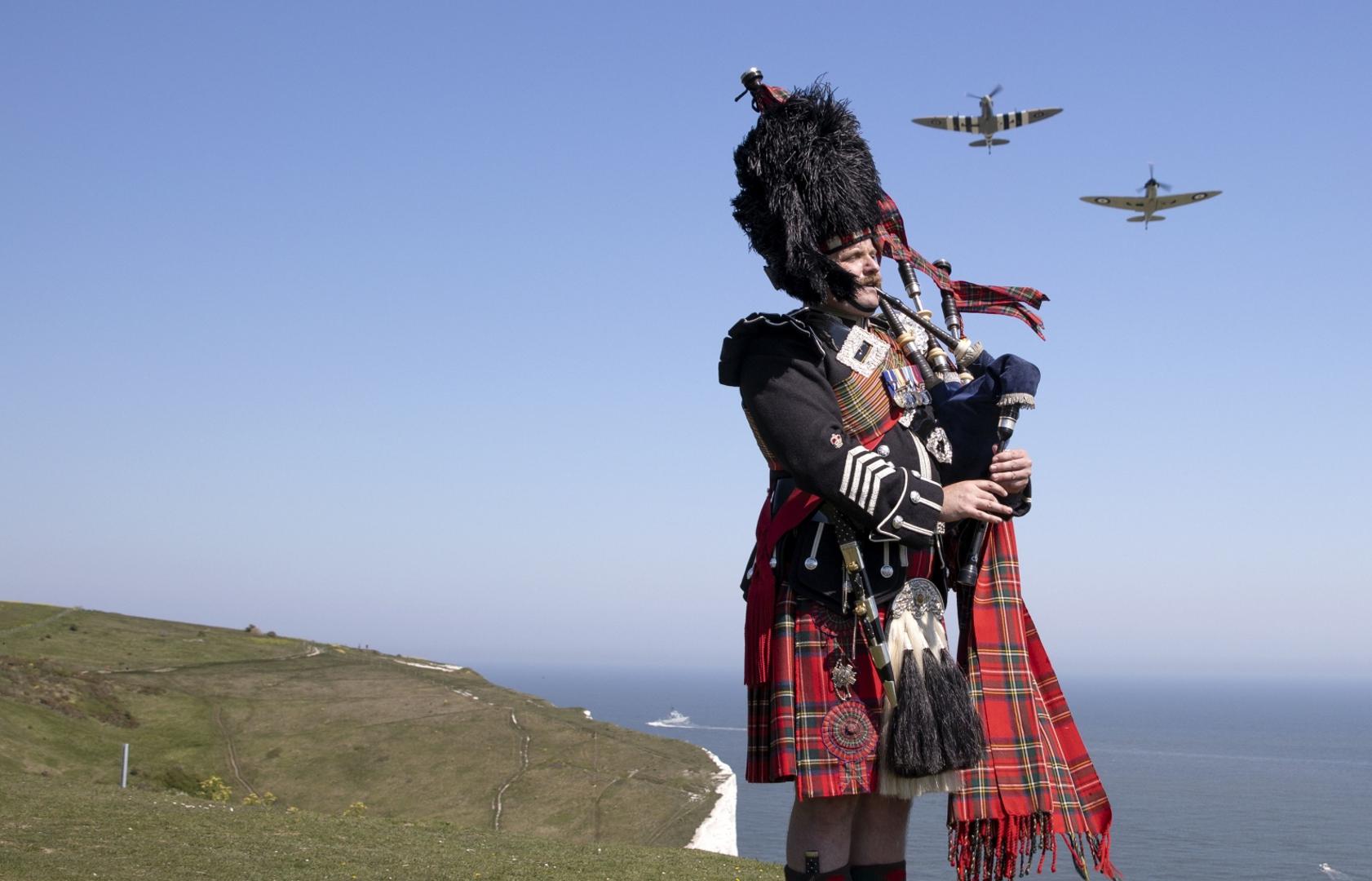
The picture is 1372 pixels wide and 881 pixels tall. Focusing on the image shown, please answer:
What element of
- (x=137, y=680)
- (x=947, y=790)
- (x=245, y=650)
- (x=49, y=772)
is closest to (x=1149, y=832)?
(x=245, y=650)

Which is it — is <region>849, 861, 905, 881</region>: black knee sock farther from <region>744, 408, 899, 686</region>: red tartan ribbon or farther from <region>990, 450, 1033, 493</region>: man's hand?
<region>990, 450, 1033, 493</region>: man's hand

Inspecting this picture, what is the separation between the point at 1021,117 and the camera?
45.5 meters

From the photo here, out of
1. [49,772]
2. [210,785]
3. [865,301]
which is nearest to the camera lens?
[865,301]

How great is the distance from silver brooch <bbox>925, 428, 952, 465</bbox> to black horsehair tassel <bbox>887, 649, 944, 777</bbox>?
688 mm

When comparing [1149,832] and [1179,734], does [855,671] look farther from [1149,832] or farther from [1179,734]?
[1179,734]

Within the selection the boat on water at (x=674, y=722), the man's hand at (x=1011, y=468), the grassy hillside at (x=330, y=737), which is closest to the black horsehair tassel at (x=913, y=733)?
the man's hand at (x=1011, y=468)

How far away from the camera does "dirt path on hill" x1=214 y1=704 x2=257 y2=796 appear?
2358 centimetres

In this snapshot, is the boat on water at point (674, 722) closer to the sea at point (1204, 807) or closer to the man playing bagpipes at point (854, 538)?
the sea at point (1204, 807)

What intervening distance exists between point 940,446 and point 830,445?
1.73ft

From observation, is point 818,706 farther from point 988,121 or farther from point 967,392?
point 988,121

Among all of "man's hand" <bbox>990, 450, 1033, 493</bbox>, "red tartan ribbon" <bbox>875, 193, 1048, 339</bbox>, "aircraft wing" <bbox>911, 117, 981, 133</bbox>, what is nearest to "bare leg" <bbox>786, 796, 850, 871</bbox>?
"man's hand" <bbox>990, 450, 1033, 493</bbox>

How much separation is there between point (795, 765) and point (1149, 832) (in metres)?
71.6

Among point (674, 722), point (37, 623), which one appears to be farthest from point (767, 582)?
point (674, 722)

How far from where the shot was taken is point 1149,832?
218 feet
